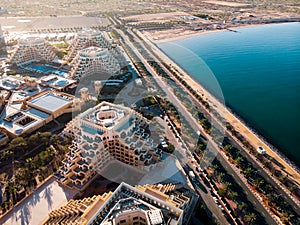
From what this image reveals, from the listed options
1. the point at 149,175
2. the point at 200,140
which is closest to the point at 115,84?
the point at 200,140

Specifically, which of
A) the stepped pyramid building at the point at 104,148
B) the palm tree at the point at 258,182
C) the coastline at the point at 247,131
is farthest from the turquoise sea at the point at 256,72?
the stepped pyramid building at the point at 104,148

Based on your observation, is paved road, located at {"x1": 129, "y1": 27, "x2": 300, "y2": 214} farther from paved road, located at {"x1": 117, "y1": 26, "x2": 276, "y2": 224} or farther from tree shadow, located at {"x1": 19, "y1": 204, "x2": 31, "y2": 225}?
tree shadow, located at {"x1": 19, "y1": 204, "x2": 31, "y2": 225}

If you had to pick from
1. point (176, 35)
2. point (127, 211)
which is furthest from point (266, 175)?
point (176, 35)

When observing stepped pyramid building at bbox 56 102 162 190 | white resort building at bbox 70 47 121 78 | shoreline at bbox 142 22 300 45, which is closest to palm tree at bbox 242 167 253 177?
stepped pyramid building at bbox 56 102 162 190

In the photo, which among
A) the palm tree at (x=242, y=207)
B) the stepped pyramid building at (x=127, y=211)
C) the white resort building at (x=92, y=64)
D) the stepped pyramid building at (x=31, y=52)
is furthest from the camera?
the stepped pyramid building at (x=31, y=52)

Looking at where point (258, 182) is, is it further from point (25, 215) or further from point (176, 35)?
point (176, 35)

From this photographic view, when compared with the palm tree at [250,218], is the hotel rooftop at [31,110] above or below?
below

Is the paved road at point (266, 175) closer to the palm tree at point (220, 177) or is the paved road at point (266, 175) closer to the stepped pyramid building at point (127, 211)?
the palm tree at point (220, 177)
